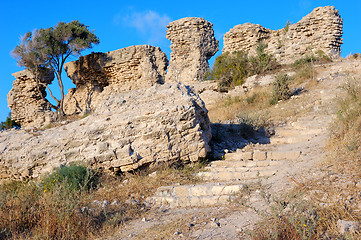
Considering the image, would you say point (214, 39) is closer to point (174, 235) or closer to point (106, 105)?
point (106, 105)

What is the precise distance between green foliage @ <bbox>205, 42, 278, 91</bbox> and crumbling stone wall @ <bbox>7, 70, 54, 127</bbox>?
10489 millimetres

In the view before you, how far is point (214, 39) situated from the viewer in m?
16.8

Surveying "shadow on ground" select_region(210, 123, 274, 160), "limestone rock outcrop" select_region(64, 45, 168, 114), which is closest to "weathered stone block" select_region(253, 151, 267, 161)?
"shadow on ground" select_region(210, 123, 274, 160)

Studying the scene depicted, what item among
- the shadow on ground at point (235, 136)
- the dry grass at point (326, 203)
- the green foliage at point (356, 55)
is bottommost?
the dry grass at point (326, 203)

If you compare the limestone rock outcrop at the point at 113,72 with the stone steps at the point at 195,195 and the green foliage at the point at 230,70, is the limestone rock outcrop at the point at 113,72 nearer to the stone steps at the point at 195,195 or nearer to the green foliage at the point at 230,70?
the green foliage at the point at 230,70

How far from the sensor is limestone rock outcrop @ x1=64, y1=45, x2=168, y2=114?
16.1 metres

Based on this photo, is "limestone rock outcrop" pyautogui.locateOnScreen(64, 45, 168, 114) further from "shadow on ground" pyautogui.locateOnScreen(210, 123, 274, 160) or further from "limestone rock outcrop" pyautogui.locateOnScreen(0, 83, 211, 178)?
"limestone rock outcrop" pyautogui.locateOnScreen(0, 83, 211, 178)

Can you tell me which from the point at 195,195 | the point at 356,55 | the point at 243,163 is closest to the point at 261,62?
the point at 356,55

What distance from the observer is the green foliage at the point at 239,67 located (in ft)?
47.6

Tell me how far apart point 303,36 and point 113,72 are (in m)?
10.7

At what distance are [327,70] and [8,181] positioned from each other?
12.3 m

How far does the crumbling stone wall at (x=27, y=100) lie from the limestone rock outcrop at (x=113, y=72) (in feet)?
4.73

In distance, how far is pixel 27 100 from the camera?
18109 mm

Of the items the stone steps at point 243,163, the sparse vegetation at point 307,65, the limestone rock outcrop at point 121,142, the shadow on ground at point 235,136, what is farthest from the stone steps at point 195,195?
the sparse vegetation at point 307,65
